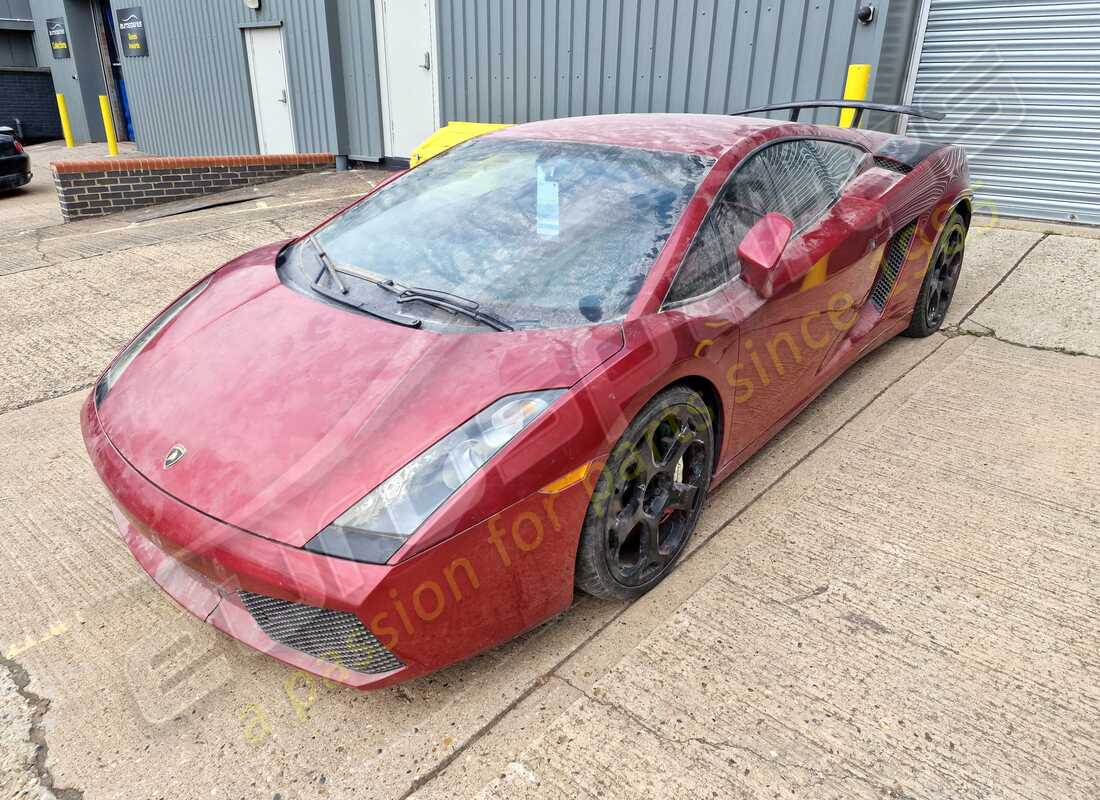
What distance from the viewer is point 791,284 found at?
2605 millimetres

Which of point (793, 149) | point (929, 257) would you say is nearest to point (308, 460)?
point (793, 149)

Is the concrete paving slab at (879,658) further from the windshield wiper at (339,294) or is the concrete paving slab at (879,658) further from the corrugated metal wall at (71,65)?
the corrugated metal wall at (71,65)

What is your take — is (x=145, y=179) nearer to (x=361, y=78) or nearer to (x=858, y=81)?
(x=361, y=78)

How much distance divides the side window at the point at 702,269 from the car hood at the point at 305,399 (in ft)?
1.01

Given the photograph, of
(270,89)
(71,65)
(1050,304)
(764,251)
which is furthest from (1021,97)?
(71,65)

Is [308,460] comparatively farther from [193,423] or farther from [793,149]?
[793,149]

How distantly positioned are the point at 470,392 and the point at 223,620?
83 cm

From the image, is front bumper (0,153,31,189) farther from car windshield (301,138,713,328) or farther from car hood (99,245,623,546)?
car hood (99,245,623,546)

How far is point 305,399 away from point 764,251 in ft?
4.77

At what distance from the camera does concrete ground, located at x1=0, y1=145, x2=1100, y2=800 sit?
175 cm

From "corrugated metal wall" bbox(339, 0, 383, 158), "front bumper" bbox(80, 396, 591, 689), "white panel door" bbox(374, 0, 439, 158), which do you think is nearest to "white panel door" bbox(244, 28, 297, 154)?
"corrugated metal wall" bbox(339, 0, 383, 158)

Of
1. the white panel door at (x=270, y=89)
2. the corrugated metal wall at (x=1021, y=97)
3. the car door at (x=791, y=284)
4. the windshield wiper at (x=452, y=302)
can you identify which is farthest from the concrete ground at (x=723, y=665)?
the white panel door at (x=270, y=89)

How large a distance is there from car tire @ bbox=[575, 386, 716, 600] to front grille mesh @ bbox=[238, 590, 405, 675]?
584 mm

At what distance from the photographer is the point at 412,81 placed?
31.0 feet
